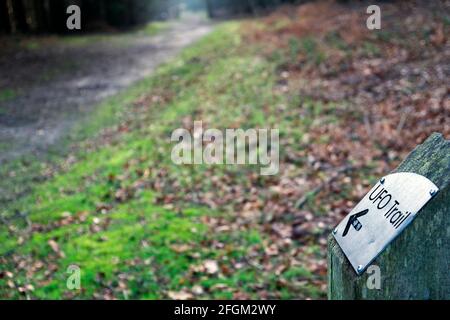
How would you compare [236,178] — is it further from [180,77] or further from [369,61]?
[180,77]

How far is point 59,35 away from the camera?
91.6 ft

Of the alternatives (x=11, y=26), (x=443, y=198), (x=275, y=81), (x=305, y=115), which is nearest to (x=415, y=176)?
(x=443, y=198)

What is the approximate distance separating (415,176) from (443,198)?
160mm

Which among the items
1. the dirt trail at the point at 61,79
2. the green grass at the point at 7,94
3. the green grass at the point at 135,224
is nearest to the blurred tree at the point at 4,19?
the dirt trail at the point at 61,79

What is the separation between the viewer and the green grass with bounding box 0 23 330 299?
5.17 m

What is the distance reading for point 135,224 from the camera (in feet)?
21.3

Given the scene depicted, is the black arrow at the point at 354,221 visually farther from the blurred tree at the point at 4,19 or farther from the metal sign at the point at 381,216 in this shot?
the blurred tree at the point at 4,19

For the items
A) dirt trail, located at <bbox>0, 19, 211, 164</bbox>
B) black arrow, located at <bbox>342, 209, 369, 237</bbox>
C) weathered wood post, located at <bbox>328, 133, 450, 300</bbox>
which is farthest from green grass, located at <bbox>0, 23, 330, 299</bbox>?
weathered wood post, located at <bbox>328, 133, 450, 300</bbox>

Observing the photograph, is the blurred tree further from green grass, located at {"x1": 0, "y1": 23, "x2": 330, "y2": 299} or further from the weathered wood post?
the weathered wood post

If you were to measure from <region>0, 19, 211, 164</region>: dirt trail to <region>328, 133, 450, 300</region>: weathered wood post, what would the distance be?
953cm

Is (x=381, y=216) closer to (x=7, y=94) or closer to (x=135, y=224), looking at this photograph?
(x=135, y=224)

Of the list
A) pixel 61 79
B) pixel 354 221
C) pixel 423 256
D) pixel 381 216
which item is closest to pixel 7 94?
pixel 61 79

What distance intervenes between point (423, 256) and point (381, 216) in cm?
20

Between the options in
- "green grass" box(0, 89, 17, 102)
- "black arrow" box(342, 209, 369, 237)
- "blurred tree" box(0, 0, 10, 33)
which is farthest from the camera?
"blurred tree" box(0, 0, 10, 33)
